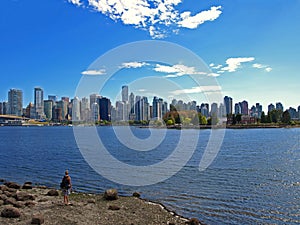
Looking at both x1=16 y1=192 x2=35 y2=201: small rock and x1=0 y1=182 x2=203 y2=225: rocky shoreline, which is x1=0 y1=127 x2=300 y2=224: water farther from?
x1=16 y1=192 x2=35 y2=201: small rock

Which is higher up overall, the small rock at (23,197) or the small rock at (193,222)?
the small rock at (23,197)

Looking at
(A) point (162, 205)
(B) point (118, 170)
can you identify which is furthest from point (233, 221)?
(B) point (118, 170)

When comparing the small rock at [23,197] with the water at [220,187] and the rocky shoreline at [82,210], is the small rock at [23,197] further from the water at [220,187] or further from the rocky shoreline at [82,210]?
the water at [220,187]

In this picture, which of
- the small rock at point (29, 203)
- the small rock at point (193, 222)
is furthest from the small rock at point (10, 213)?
the small rock at point (193, 222)

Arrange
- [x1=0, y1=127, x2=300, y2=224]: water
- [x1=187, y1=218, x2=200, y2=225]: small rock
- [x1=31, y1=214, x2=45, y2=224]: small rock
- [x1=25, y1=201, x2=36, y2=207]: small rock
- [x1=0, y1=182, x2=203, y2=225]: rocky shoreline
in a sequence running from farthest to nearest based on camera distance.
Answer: [x1=0, y1=127, x2=300, y2=224]: water < [x1=25, y1=201, x2=36, y2=207]: small rock < [x1=187, y1=218, x2=200, y2=225]: small rock < [x1=0, y1=182, x2=203, y2=225]: rocky shoreline < [x1=31, y1=214, x2=45, y2=224]: small rock

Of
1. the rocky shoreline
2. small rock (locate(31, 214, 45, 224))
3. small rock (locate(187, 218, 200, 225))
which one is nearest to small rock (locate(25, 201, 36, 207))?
the rocky shoreline

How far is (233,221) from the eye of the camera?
22141mm

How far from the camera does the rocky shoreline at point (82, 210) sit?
66.4 feet

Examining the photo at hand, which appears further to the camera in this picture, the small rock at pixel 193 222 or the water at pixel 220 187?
the water at pixel 220 187

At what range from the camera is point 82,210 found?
22.9m

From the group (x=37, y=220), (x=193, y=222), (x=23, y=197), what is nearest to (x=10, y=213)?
(x=37, y=220)

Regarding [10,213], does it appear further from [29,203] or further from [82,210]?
[82,210]

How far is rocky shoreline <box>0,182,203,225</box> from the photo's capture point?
2025cm

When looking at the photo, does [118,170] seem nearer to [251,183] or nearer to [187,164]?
[187,164]
